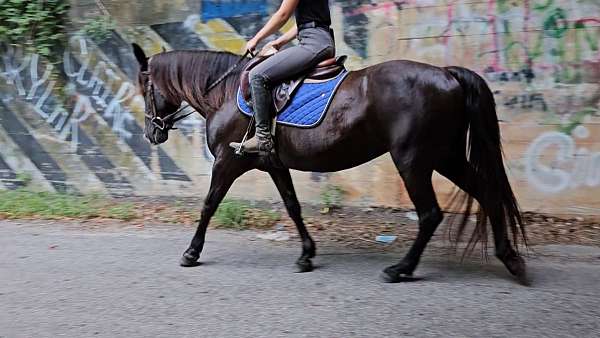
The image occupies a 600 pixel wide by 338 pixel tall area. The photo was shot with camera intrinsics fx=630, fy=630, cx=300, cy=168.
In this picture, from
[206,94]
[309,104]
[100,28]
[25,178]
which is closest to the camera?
[309,104]

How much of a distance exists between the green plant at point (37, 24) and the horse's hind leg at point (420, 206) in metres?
5.41

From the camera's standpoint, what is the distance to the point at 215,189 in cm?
539

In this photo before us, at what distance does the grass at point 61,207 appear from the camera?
741cm

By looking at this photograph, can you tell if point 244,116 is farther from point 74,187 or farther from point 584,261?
point 74,187

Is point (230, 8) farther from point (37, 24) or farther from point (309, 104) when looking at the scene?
point (309, 104)

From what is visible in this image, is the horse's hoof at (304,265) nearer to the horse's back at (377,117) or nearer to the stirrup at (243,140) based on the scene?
the horse's back at (377,117)

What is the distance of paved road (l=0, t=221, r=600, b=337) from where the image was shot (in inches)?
161

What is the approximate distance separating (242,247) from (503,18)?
3.56 metres

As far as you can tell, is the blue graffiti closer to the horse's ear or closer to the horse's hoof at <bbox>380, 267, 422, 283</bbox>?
the horse's ear

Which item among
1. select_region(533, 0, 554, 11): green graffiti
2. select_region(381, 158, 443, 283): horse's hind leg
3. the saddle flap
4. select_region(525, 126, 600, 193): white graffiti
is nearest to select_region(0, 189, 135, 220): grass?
the saddle flap

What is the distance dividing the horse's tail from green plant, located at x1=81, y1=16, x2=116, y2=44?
494 centimetres

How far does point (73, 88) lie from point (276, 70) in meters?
4.26

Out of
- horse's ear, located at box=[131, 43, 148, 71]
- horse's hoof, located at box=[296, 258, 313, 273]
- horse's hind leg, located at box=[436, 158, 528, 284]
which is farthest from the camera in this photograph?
horse's ear, located at box=[131, 43, 148, 71]

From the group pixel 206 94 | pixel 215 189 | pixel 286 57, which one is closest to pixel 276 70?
pixel 286 57
